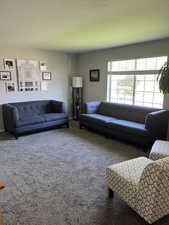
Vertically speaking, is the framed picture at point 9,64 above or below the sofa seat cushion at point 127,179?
above

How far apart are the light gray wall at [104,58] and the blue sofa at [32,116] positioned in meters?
1.32

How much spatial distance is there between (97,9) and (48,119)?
3110 millimetres

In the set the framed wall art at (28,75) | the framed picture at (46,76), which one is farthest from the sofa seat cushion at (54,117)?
the framed picture at (46,76)

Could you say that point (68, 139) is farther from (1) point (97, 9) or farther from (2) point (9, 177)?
(1) point (97, 9)

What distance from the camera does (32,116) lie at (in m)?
4.63

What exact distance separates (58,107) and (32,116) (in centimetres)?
87

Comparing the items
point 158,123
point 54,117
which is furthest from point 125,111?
point 54,117

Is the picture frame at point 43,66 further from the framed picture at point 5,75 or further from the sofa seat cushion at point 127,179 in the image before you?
the sofa seat cushion at point 127,179

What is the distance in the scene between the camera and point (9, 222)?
1702 millimetres

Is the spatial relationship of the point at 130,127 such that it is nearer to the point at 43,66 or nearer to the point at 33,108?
the point at 33,108

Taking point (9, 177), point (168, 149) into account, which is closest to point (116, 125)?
point (168, 149)

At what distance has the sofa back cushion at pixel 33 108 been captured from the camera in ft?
15.5

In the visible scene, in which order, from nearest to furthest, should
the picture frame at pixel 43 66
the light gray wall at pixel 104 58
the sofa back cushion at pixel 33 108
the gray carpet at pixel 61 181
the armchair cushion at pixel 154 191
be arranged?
the armchair cushion at pixel 154 191 < the gray carpet at pixel 61 181 < the light gray wall at pixel 104 58 < the sofa back cushion at pixel 33 108 < the picture frame at pixel 43 66

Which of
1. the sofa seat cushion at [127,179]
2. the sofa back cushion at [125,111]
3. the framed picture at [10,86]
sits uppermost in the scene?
the framed picture at [10,86]
